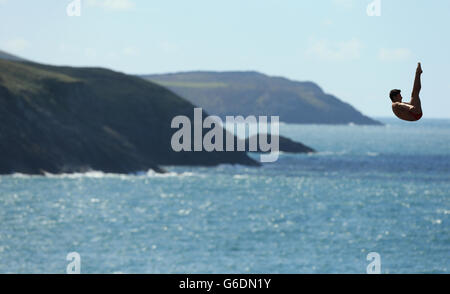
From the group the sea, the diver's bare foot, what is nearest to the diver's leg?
the diver's bare foot

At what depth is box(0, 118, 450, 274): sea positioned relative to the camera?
393 ft

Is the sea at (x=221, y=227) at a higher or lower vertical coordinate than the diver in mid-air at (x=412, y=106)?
higher

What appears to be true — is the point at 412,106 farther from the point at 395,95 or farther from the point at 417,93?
the point at 395,95

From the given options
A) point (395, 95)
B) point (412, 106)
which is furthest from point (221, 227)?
point (412, 106)

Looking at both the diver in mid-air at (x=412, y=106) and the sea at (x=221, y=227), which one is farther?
the sea at (x=221, y=227)

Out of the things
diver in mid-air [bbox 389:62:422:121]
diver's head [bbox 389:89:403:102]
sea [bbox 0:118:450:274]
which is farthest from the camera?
sea [bbox 0:118:450:274]

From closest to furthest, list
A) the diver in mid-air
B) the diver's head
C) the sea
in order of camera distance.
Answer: the diver in mid-air, the diver's head, the sea

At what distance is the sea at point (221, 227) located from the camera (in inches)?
4712

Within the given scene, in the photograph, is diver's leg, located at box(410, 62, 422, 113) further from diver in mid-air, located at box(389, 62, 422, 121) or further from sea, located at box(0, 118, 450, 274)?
sea, located at box(0, 118, 450, 274)

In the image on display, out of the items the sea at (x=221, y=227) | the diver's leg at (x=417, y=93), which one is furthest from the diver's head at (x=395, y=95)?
the sea at (x=221, y=227)

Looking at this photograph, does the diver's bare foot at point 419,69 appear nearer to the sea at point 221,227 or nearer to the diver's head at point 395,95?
the diver's head at point 395,95

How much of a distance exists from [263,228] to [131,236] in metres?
21.3
